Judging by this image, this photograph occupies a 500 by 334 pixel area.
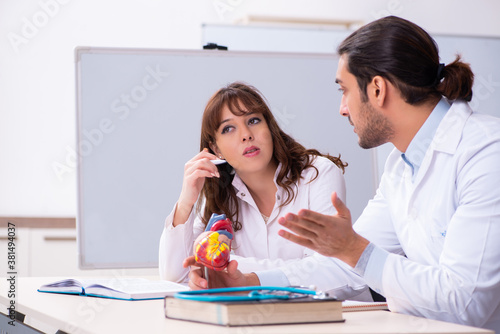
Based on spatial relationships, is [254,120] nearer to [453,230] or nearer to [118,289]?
[118,289]

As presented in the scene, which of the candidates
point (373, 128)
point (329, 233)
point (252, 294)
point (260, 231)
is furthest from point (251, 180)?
point (252, 294)

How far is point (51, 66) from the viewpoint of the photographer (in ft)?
13.7

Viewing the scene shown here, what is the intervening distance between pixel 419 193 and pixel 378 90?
0.27m

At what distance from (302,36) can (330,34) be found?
17 centimetres

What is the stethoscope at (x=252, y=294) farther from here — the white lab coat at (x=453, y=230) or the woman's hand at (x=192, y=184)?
the woman's hand at (x=192, y=184)

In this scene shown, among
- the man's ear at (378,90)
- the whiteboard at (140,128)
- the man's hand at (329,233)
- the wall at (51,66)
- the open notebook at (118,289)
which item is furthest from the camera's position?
the wall at (51,66)

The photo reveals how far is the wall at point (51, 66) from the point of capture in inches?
159

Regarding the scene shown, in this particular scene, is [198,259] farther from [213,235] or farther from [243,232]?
[243,232]

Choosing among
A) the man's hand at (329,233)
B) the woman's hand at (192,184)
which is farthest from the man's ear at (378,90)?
the woman's hand at (192,184)

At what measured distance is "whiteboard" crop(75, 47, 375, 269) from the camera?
2736 mm

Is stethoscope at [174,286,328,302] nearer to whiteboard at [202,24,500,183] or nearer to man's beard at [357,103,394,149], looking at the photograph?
man's beard at [357,103,394,149]

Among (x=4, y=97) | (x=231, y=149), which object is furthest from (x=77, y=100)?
(x=4, y=97)

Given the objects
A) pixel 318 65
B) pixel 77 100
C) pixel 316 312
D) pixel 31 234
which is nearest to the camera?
pixel 316 312

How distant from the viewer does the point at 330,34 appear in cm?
343
